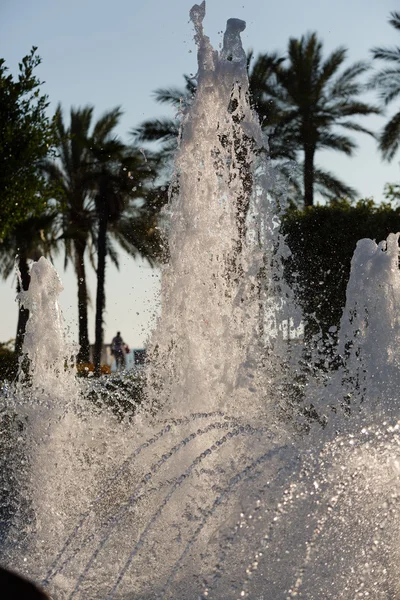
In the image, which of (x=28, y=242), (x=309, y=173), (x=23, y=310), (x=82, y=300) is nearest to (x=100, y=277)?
(x=82, y=300)

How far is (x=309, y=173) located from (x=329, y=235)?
4753 mm

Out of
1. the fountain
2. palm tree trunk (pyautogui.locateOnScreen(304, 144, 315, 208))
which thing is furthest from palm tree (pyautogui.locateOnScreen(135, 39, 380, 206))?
the fountain

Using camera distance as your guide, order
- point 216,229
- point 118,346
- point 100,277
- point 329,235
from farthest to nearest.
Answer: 1. point 100,277
2. point 118,346
3. point 329,235
4. point 216,229

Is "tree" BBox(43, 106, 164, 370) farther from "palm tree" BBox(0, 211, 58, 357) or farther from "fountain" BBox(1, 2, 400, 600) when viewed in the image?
"fountain" BBox(1, 2, 400, 600)

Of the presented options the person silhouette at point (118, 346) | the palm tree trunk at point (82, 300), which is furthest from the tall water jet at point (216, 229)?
the palm tree trunk at point (82, 300)

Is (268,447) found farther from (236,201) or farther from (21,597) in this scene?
(21,597)

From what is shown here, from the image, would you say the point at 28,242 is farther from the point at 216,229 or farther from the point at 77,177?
the point at 216,229

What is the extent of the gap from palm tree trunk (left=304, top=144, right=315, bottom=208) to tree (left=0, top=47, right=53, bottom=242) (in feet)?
21.1

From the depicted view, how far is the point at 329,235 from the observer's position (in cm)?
1839

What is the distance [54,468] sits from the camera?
6.93 metres

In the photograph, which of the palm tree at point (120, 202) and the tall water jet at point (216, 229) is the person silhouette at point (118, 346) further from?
the tall water jet at point (216, 229)

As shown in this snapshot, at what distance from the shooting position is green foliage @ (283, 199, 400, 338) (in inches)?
701

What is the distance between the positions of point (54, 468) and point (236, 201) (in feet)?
8.79

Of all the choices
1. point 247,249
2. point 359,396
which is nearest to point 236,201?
point 247,249
